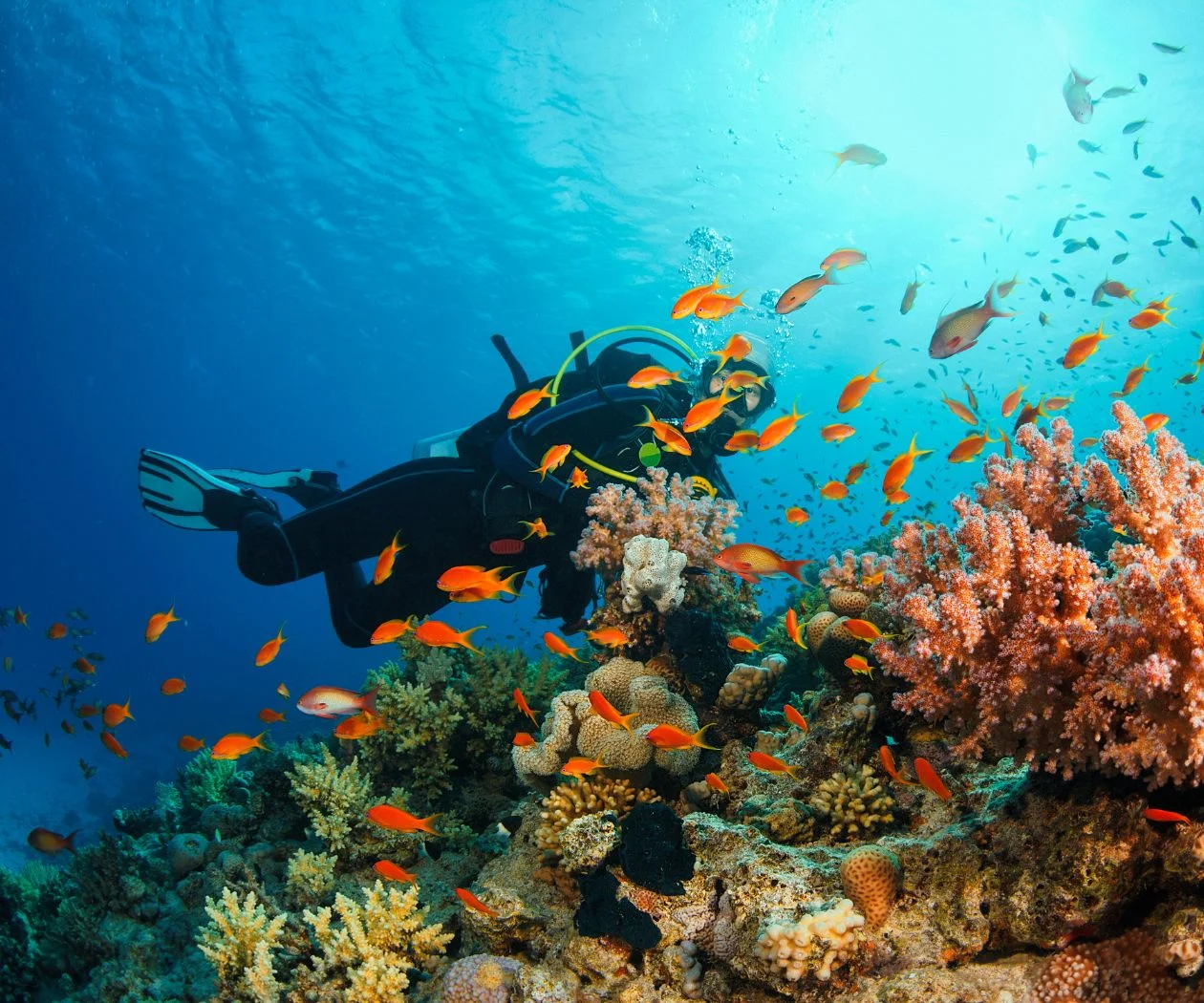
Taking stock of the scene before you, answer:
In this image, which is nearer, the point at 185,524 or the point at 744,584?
the point at 744,584

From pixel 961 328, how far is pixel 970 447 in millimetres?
1672

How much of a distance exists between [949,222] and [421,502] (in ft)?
112

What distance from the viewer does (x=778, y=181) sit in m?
28.1

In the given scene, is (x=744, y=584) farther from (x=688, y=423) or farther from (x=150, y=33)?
(x=150, y=33)

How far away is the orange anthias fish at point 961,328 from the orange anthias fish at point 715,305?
1464 millimetres

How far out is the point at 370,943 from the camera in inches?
126

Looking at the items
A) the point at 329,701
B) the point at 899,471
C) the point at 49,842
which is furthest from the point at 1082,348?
the point at 49,842

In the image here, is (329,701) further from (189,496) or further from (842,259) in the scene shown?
(842,259)

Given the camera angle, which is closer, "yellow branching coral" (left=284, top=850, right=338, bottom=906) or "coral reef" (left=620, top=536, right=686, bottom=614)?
"yellow branching coral" (left=284, top=850, right=338, bottom=906)

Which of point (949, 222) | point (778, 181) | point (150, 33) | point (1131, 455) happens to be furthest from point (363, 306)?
point (1131, 455)

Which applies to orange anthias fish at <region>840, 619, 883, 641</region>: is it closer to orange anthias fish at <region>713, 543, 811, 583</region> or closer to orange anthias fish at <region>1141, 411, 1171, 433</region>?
orange anthias fish at <region>713, 543, 811, 583</region>

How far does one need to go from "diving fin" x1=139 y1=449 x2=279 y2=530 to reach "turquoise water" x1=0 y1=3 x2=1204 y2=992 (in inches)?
249

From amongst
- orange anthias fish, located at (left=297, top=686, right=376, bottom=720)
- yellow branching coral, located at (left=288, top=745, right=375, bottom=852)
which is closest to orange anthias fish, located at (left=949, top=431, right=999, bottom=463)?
orange anthias fish, located at (left=297, top=686, right=376, bottom=720)

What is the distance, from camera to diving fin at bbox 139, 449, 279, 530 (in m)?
7.30
